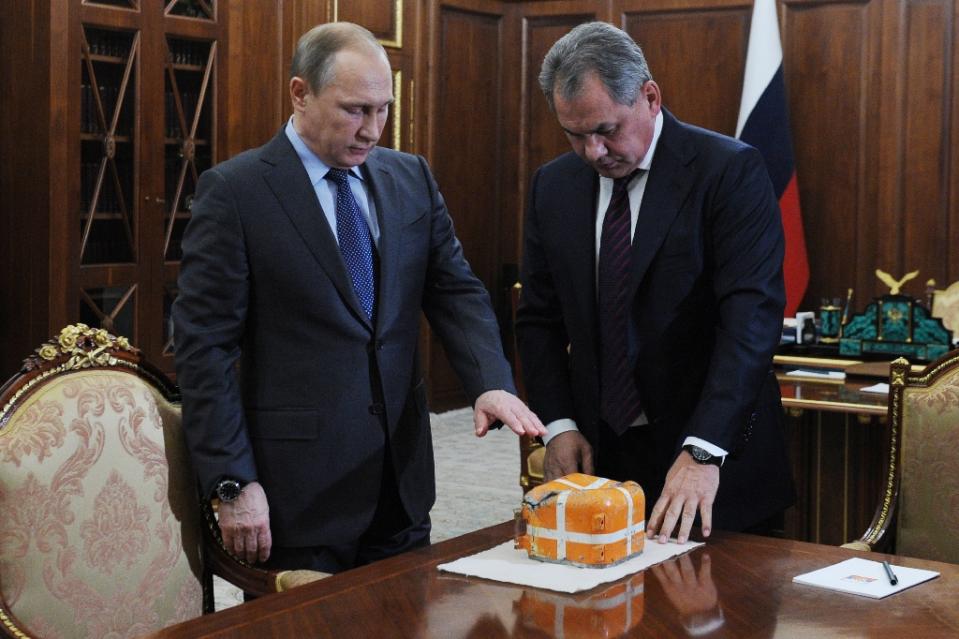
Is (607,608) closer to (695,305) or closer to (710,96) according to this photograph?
(695,305)

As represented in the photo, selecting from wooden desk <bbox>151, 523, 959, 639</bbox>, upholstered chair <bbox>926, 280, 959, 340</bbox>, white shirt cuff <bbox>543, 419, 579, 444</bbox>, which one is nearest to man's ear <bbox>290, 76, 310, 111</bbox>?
white shirt cuff <bbox>543, 419, 579, 444</bbox>

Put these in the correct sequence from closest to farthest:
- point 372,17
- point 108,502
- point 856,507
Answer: point 108,502 → point 856,507 → point 372,17

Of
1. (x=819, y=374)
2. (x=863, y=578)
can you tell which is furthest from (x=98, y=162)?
(x=863, y=578)

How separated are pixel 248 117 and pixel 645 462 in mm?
4285

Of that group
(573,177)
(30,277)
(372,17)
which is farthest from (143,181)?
(573,177)

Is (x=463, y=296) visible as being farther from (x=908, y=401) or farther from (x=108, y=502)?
(x=908, y=401)

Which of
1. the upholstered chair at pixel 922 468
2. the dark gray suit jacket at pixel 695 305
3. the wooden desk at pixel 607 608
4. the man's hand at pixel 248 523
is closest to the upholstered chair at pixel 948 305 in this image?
the upholstered chair at pixel 922 468

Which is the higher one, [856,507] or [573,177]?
[573,177]

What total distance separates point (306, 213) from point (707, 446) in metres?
0.85

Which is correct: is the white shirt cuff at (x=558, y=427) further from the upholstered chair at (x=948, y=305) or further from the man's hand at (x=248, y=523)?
the upholstered chair at (x=948, y=305)

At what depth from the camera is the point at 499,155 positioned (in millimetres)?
8328

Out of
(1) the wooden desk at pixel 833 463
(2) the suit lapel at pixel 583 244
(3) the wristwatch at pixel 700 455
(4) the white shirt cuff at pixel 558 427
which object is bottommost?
(1) the wooden desk at pixel 833 463

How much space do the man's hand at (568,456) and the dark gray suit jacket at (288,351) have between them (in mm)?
274

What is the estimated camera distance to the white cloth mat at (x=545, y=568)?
1902mm
